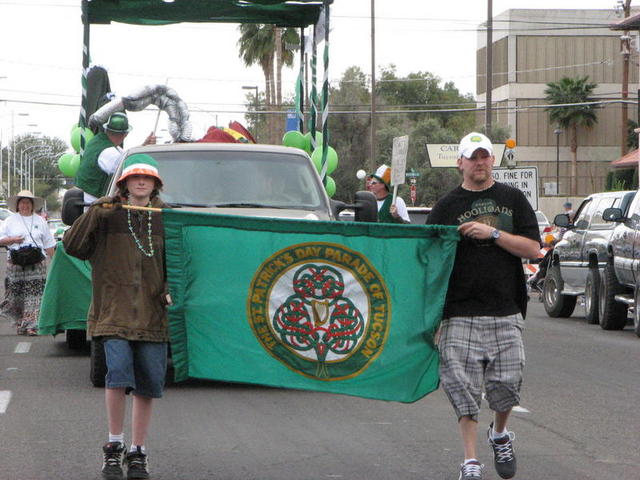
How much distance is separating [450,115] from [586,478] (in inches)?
3910

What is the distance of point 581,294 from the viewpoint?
20.6 metres

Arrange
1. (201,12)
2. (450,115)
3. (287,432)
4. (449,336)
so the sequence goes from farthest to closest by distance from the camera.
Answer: (450,115), (201,12), (287,432), (449,336)

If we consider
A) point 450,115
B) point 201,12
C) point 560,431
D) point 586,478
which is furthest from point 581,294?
point 450,115

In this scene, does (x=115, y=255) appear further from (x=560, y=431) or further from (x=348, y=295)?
(x=560, y=431)

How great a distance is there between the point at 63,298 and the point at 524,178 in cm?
1819

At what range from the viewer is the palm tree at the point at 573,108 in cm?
8388

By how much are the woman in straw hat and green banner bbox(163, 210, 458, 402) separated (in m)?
9.60

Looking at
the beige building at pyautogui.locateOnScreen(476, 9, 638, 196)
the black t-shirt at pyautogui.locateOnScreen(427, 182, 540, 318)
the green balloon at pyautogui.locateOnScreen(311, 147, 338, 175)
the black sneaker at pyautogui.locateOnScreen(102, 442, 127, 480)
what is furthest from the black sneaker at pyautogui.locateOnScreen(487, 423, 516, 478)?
the beige building at pyautogui.locateOnScreen(476, 9, 638, 196)

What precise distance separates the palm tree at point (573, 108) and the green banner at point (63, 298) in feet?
238

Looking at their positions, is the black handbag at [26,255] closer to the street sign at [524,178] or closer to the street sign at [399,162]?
the street sign at [399,162]

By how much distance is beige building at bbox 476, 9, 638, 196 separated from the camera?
281 feet

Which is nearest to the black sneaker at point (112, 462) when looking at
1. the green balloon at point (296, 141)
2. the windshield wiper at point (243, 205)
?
the windshield wiper at point (243, 205)

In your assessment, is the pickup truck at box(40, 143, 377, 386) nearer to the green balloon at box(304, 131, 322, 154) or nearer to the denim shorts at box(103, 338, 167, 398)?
the green balloon at box(304, 131, 322, 154)

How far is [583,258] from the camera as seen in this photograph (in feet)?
66.4
